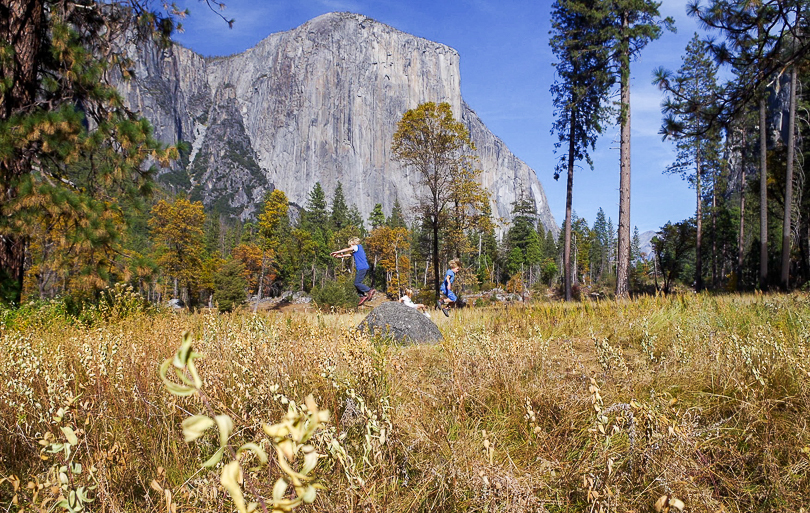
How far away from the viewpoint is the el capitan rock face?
5448 inches

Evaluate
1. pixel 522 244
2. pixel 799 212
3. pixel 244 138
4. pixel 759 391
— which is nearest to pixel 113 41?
pixel 759 391

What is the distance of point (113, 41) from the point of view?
7.70m

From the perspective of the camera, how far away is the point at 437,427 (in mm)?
2355

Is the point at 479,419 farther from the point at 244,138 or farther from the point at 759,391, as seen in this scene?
the point at 244,138

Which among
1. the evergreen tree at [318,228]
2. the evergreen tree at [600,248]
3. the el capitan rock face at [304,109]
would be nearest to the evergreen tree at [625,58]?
the evergreen tree at [318,228]

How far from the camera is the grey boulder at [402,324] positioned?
242 inches

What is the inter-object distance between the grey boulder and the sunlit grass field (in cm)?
200

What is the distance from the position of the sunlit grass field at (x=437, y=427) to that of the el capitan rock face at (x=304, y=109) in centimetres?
12344

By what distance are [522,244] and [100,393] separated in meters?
61.6

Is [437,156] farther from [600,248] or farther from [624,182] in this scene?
[600,248]

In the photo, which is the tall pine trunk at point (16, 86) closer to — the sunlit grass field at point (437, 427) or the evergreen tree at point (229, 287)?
the sunlit grass field at point (437, 427)

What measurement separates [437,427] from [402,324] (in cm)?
399

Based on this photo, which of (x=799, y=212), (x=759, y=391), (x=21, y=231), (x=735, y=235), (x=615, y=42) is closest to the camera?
(x=759, y=391)

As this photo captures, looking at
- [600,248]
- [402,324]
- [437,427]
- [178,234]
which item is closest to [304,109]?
[600,248]
